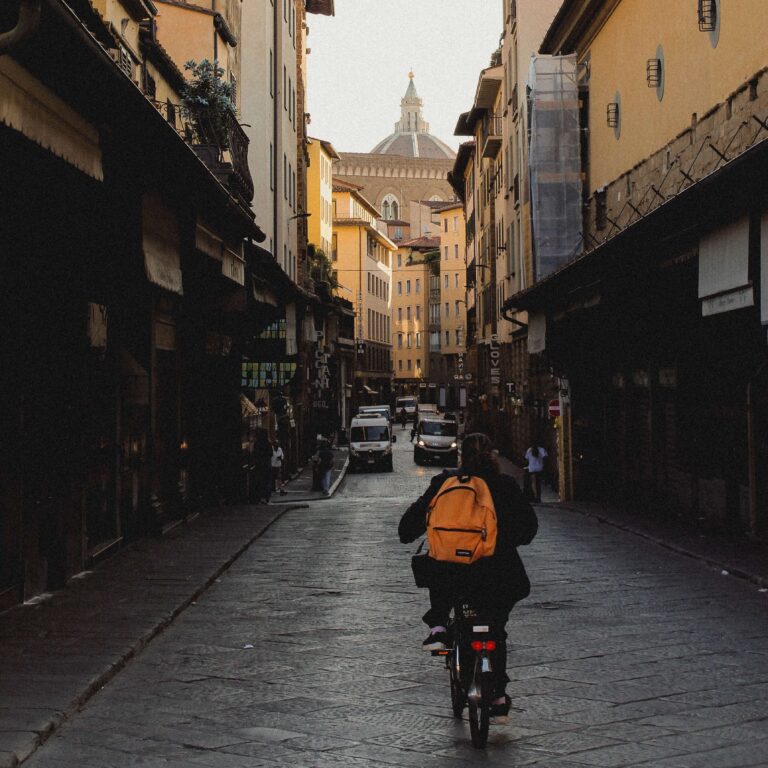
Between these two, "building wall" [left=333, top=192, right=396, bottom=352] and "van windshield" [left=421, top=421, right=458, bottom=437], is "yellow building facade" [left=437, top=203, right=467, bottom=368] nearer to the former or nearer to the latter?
"building wall" [left=333, top=192, right=396, bottom=352]

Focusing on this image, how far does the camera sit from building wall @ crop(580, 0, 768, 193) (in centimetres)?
1750

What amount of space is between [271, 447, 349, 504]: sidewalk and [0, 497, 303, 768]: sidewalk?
14427 millimetres

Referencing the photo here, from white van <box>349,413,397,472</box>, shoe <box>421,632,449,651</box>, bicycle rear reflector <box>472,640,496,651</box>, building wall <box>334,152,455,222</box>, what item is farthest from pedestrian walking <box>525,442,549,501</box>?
building wall <box>334,152,455,222</box>

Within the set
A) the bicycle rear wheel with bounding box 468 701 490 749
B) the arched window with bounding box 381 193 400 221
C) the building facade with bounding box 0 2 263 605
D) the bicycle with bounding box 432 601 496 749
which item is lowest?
the bicycle rear wheel with bounding box 468 701 490 749

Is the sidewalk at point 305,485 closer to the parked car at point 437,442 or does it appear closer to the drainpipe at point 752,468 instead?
the parked car at point 437,442

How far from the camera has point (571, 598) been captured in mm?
12016

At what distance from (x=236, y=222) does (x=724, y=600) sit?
849 cm

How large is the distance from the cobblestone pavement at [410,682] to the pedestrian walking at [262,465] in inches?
527

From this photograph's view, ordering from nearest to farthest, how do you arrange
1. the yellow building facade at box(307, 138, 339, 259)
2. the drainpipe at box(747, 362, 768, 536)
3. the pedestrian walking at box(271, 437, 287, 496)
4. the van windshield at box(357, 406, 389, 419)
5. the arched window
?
the drainpipe at box(747, 362, 768, 536), the pedestrian walking at box(271, 437, 287, 496), the van windshield at box(357, 406, 389, 419), the yellow building facade at box(307, 138, 339, 259), the arched window

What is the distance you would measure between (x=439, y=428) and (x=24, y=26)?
147 feet

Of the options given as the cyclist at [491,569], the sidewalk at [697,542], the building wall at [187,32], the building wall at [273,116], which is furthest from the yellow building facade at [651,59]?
the cyclist at [491,569]

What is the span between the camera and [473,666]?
6621 mm

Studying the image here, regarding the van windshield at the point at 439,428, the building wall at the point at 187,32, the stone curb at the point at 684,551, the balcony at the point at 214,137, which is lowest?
the stone curb at the point at 684,551

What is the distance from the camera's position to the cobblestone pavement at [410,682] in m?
6.42
